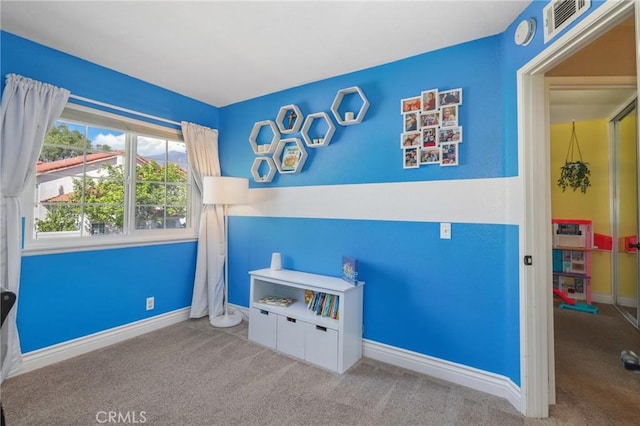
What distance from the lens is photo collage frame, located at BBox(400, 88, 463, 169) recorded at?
81.4 inches

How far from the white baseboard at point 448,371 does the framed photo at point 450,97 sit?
189 centimetres

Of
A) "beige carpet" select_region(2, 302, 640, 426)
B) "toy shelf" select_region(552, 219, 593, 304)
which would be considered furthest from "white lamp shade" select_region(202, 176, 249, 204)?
"toy shelf" select_region(552, 219, 593, 304)

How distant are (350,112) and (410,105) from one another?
50 centimetres

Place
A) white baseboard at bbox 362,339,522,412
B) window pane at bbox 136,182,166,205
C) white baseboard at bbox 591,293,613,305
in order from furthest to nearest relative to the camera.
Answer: white baseboard at bbox 591,293,613,305 → window pane at bbox 136,182,166,205 → white baseboard at bbox 362,339,522,412

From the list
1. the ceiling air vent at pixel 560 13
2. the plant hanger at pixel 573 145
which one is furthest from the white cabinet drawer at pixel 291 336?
the plant hanger at pixel 573 145

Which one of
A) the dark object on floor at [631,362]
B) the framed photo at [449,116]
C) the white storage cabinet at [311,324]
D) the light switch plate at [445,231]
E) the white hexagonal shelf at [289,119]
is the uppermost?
the white hexagonal shelf at [289,119]

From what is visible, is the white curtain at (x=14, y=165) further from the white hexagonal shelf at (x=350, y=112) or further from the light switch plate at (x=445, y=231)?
the light switch plate at (x=445, y=231)

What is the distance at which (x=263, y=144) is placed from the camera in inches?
123

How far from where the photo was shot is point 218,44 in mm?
2143

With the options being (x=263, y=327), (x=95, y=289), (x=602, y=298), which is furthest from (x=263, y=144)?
(x=602, y=298)

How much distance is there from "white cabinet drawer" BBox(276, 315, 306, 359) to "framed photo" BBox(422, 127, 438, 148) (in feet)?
5.67

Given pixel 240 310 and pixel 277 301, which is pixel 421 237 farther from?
pixel 240 310

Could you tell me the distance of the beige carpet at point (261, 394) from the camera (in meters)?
1.65

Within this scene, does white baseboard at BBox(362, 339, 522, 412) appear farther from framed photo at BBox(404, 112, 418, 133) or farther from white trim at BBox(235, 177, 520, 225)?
framed photo at BBox(404, 112, 418, 133)
